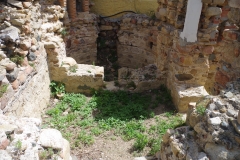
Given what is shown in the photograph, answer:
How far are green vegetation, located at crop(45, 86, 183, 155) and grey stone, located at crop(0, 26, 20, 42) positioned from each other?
154 cm

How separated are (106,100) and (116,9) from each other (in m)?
3.17

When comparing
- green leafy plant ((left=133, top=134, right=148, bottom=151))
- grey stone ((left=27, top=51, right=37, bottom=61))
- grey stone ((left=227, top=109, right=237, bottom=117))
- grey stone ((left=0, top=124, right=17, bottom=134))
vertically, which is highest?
grey stone ((left=227, top=109, right=237, bottom=117))

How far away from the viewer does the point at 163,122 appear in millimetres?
4520

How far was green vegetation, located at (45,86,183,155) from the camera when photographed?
4.23 metres

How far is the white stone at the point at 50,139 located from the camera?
2.64m

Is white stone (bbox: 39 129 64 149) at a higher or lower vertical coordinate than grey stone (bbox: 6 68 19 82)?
lower

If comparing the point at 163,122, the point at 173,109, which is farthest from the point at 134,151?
the point at 173,109

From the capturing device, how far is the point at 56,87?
17.4 feet

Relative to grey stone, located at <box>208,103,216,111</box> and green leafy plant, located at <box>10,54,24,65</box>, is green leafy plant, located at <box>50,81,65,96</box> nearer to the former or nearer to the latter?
green leafy plant, located at <box>10,54,24,65</box>

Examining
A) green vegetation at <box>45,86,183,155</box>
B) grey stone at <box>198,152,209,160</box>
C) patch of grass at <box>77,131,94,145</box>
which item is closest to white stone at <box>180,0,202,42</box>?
green vegetation at <box>45,86,183,155</box>

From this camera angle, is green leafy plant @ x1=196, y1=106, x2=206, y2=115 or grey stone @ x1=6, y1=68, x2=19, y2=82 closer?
green leafy plant @ x1=196, y1=106, x2=206, y2=115

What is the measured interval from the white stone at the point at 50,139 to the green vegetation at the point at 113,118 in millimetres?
1355

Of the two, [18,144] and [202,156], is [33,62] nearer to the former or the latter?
[18,144]

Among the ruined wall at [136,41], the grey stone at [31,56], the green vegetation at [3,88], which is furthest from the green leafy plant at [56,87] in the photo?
the ruined wall at [136,41]
